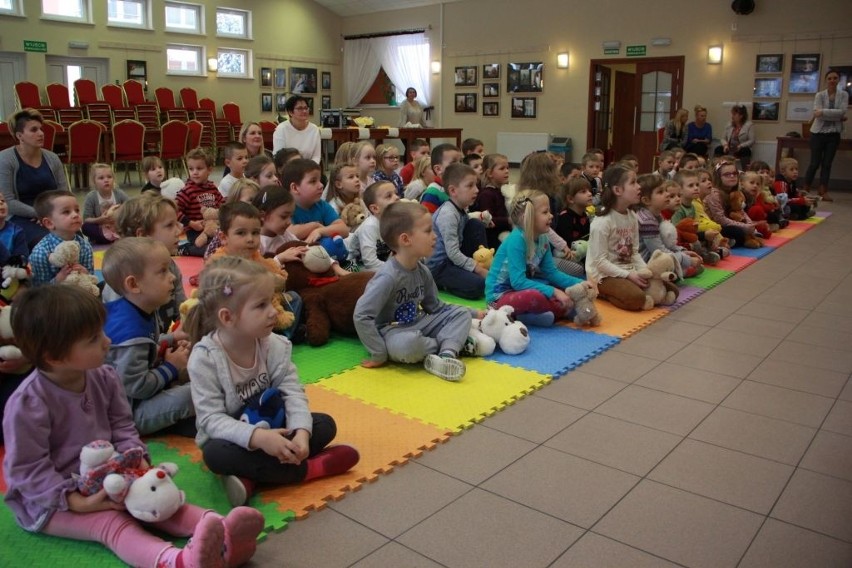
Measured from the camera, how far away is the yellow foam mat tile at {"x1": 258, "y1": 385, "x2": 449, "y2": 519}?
7.86 feet

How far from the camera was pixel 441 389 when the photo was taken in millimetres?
3338

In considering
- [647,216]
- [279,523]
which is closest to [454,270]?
[647,216]

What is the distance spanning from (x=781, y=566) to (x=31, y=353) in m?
2.22

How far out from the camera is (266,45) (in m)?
17.1

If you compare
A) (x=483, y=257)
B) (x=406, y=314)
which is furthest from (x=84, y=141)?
(x=406, y=314)

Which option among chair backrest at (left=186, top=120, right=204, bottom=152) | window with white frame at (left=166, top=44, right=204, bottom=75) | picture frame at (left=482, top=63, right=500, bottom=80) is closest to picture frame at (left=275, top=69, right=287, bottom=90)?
window with white frame at (left=166, top=44, right=204, bottom=75)

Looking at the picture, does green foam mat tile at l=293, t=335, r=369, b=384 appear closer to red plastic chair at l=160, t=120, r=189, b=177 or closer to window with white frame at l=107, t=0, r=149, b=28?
red plastic chair at l=160, t=120, r=189, b=177

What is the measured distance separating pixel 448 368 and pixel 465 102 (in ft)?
46.9

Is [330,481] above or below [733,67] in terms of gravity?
below

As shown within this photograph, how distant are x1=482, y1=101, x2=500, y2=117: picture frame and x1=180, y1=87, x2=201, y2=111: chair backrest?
648cm

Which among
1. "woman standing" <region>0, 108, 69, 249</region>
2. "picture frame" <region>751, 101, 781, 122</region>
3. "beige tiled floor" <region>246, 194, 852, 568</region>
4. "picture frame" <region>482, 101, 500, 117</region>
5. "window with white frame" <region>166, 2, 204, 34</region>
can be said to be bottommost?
"beige tiled floor" <region>246, 194, 852, 568</region>

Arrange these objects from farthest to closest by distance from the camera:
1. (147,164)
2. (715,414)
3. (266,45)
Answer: (266,45) → (147,164) → (715,414)

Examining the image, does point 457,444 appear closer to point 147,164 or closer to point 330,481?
point 330,481

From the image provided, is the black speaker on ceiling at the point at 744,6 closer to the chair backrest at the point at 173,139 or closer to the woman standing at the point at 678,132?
the woman standing at the point at 678,132
